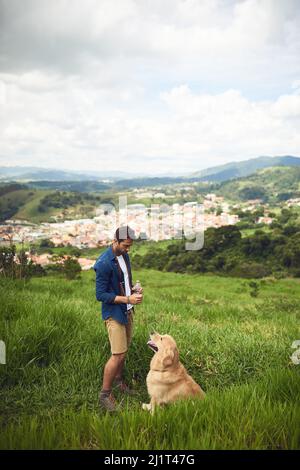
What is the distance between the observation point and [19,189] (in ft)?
401

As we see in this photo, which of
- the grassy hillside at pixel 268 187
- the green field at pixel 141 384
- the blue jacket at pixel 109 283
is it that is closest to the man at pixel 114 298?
the blue jacket at pixel 109 283

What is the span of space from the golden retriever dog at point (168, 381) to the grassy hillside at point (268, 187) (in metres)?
145

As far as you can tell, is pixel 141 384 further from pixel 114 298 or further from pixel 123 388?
pixel 114 298

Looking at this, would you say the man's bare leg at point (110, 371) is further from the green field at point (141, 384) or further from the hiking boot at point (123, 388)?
the hiking boot at point (123, 388)

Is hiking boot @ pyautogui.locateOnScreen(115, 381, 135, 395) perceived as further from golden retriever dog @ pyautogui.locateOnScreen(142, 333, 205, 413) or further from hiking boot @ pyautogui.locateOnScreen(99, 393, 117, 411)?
golden retriever dog @ pyautogui.locateOnScreen(142, 333, 205, 413)

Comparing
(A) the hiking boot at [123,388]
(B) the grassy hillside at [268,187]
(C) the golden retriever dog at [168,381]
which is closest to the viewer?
(C) the golden retriever dog at [168,381]

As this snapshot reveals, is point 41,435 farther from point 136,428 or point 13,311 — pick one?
point 13,311

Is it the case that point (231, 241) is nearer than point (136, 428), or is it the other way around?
point (136, 428)

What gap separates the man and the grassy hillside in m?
144

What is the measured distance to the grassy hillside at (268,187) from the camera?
15425cm

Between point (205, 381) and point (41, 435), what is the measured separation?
2637 mm

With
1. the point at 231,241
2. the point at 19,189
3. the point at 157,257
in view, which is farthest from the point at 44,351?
the point at 19,189
